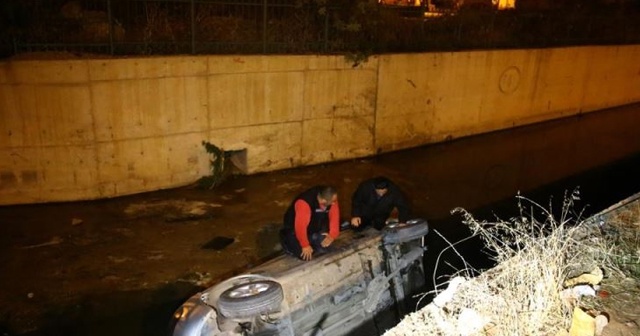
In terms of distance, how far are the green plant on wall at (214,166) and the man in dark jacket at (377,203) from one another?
173 inches

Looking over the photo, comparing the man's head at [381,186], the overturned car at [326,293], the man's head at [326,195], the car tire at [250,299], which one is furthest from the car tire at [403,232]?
the car tire at [250,299]

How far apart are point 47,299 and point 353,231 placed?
12.3ft

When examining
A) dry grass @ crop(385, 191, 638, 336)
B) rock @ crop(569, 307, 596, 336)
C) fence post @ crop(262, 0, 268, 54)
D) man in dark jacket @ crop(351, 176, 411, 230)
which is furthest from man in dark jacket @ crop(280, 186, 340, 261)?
fence post @ crop(262, 0, 268, 54)

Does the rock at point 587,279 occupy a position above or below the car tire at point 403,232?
above

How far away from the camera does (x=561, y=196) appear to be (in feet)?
34.0

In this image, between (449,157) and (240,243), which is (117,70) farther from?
(449,157)

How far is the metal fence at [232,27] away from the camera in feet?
28.7

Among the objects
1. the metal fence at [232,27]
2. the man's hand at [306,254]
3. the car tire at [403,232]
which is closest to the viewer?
the man's hand at [306,254]

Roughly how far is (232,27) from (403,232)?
21.0 feet

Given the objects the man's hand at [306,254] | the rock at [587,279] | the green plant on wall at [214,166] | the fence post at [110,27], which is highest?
the fence post at [110,27]

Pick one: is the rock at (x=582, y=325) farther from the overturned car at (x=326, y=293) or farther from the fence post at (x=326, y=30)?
the fence post at (x=326, y=30)

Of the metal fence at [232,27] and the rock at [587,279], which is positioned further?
the metal fence at [232,27]

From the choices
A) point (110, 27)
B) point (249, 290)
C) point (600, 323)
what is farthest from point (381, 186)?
point (110, 27)

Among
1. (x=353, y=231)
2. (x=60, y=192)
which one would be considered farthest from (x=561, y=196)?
(x=60, y=192)
